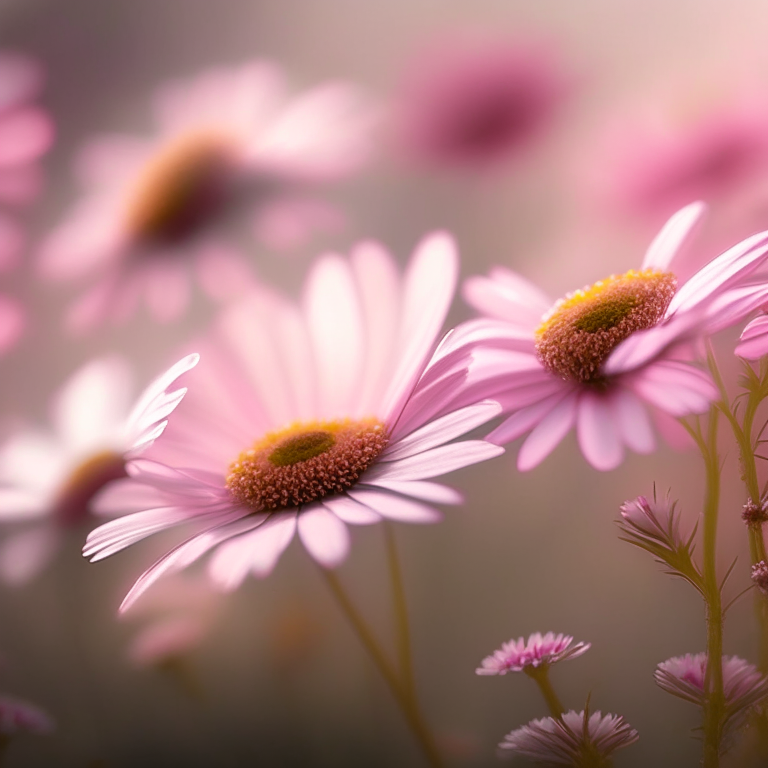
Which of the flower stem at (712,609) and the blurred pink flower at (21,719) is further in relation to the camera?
the blurred pink flower at (21,719)

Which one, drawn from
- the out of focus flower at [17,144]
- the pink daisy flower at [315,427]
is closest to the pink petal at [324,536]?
the pink daisy flower at [315,427]

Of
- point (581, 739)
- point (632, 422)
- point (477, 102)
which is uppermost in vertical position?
point (477, 102)

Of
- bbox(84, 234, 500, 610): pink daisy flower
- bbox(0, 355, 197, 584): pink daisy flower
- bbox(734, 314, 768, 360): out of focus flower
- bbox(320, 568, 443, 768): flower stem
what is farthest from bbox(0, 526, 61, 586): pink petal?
bbox(734, 314, 768, 360): out of focus flower

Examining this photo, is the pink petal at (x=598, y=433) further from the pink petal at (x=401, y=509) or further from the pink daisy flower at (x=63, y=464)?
the pink daisy flower at (x=63, y=464)

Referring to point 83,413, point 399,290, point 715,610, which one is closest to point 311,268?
point 399,290

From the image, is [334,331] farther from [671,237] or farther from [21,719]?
[21,719]

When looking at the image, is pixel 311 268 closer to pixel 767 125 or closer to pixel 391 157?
pixel 391 157

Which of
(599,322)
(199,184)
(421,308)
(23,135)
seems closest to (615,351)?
(599,322)
